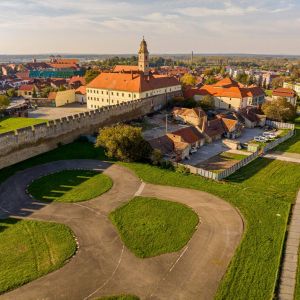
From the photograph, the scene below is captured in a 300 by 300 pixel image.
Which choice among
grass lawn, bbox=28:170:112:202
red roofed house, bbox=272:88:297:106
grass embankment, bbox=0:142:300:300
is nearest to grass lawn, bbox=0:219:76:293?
grass lawn, bbox=28:170:112:202

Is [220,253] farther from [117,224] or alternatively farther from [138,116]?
[138,116]

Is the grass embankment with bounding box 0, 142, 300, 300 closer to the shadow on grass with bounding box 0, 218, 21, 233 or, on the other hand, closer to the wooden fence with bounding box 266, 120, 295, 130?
the shadow on grass with bounding box 0, 218, 21, 233

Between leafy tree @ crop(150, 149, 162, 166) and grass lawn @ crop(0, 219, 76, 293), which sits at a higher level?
leafy tree @ crop(150, 149, 162, 166)

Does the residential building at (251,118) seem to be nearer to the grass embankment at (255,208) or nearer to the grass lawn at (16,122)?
the grass embankment at (255,208)

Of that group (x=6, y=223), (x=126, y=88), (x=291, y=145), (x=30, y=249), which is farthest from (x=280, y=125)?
(x=30, y=249)

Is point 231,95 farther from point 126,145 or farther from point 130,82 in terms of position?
point 126,145

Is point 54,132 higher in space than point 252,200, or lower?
higher
